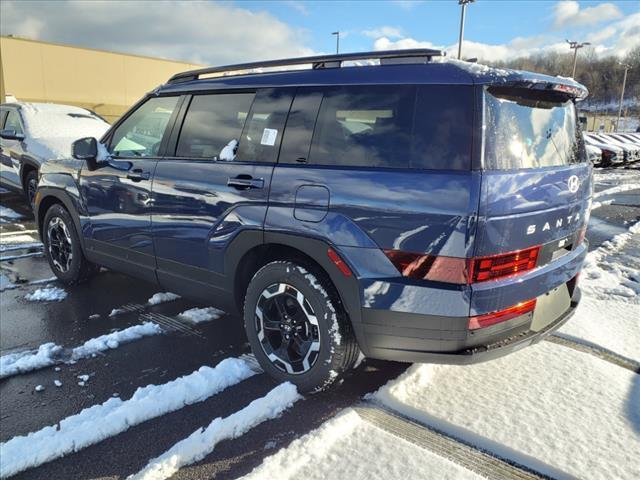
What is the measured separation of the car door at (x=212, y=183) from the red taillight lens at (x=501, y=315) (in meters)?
1.32

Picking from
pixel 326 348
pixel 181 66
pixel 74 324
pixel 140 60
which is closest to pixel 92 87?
pixel 140 60

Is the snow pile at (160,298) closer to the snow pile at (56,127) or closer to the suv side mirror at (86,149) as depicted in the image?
the suv side mirror at (86,149)

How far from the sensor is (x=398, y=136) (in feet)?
8.25

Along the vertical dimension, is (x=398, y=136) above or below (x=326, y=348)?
above

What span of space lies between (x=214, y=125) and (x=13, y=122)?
664 cm

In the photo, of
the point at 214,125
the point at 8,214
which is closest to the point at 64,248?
the point at 214,125

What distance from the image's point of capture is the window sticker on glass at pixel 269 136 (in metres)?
3.00

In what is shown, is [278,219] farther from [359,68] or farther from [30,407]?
[30,407]

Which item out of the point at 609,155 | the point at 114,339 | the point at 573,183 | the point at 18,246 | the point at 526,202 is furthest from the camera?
the point at 609,155

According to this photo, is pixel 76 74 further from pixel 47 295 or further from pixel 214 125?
pixel 214 125

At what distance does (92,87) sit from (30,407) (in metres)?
30.3

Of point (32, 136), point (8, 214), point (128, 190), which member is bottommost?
point (8, 214)

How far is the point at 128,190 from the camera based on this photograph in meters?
3.84

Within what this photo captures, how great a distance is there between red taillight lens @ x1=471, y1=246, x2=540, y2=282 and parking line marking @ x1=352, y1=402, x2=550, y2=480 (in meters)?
0.83
